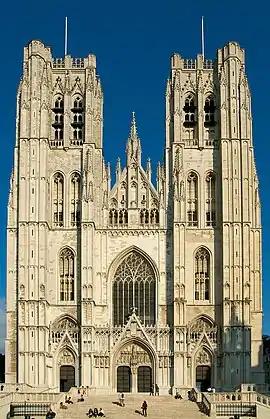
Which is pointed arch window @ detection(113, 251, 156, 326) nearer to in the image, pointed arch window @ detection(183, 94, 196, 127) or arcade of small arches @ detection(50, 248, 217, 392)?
arcade of small arches @ detection(50, 248, 217, 392)

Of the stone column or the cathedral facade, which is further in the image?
the stone column

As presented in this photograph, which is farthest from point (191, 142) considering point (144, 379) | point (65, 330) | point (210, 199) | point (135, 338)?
point (144, 379)

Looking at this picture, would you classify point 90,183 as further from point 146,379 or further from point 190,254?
point 146,379

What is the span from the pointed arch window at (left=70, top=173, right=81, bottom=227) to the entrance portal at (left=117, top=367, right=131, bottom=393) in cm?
1100

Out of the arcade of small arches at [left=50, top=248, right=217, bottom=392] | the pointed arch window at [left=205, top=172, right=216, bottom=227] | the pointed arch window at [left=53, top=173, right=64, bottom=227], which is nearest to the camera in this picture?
the arcade of small arches at [left=50, top=248, right=217, bottom=392]

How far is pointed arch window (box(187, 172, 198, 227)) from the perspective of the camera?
242 ft

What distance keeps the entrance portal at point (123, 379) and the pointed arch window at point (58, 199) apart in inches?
447

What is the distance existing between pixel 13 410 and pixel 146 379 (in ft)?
50.5

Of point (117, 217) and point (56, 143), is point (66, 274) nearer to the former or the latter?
point (117, 217)

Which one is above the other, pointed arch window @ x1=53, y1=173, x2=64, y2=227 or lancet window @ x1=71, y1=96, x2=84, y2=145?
lancet window @ x1=71, y1=96, x2=84, y2=145

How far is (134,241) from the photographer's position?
241ft

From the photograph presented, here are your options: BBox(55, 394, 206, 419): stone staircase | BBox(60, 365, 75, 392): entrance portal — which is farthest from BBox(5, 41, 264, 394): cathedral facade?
BBox(55, 394, 206, 419): stone staircase

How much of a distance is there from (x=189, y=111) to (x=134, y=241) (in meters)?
10.9

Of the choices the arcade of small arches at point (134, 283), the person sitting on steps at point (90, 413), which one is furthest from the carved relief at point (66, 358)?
the person sitting on steps at point (90, 413)
